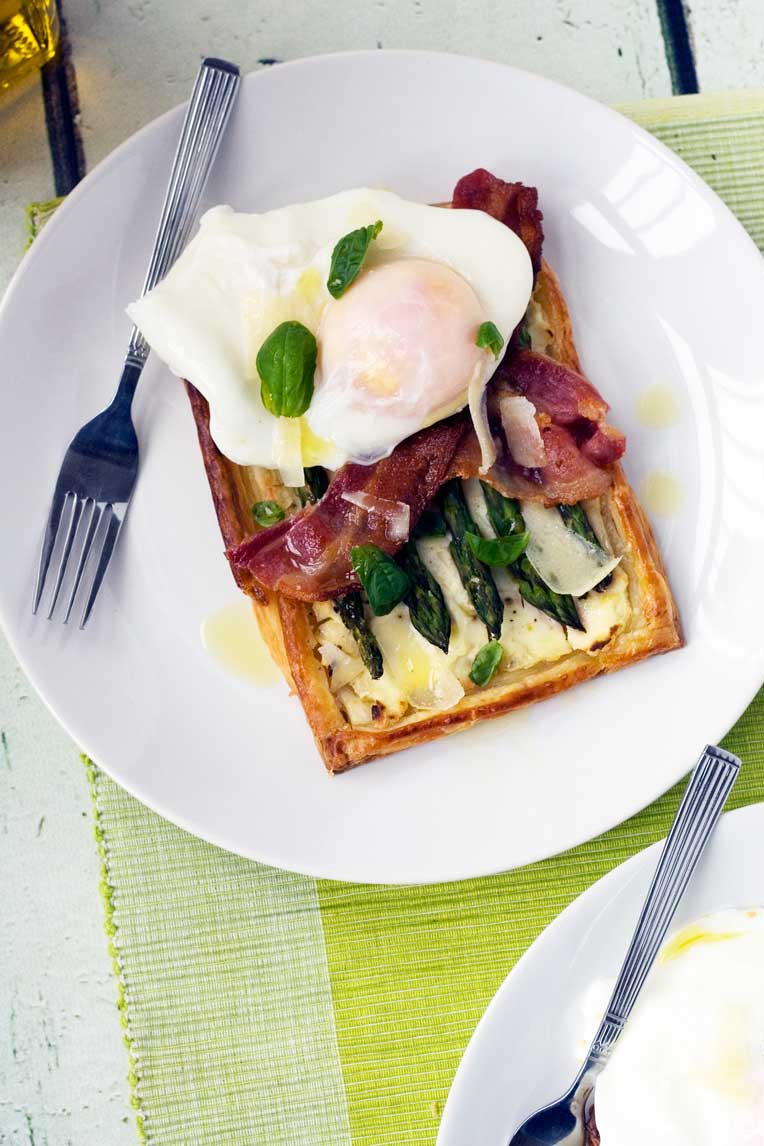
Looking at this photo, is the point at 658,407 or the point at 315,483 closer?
the point at 315,483

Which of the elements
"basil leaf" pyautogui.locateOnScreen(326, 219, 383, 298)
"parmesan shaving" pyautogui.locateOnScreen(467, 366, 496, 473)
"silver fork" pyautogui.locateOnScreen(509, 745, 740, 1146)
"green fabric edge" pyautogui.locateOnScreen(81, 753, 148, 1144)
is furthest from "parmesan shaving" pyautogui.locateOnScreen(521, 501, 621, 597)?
"green fabric edge" pyautogui.locateOnScreen(81, 753, 148, 1144)

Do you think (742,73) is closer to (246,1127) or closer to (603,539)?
(603,539)

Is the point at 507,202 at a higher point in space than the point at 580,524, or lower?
higher

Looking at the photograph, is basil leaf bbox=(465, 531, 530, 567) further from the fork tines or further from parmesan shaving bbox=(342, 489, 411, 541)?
the fork tines

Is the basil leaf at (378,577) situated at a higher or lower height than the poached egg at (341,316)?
lower

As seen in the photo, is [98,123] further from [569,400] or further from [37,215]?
[569,400]

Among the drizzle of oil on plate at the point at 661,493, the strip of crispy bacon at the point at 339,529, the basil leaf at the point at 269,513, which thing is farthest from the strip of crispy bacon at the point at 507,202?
the basil leaf at the point at 269,513

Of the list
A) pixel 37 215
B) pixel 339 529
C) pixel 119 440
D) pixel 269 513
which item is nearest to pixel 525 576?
pixel 339 529

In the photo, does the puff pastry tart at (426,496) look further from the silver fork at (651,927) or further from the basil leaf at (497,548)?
the silver fork at (651,927)

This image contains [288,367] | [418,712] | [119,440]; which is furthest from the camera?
[119,440]
